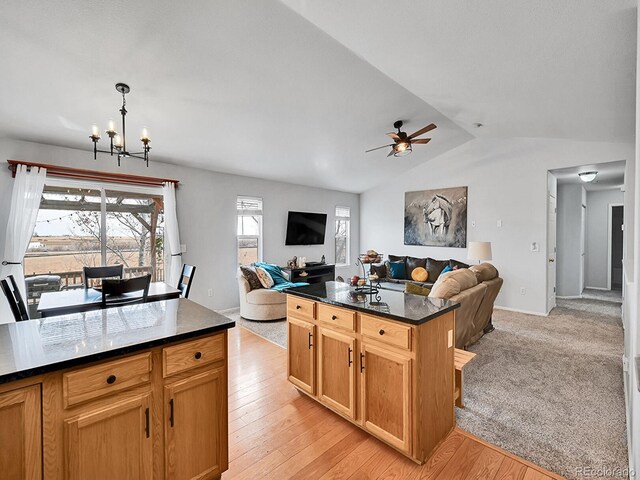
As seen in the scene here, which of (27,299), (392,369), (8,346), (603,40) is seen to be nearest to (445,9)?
(603,40)

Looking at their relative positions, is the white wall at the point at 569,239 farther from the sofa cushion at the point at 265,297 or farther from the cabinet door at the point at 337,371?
the cabinet door at the point at 337,371

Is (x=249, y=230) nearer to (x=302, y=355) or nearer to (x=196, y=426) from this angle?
(x=302, y=355)

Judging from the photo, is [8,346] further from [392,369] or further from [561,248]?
[561,248]

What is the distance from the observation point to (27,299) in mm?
3666

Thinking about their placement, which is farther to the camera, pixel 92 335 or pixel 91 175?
pixel 91 175

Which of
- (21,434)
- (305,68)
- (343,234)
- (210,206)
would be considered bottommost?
(21,434)

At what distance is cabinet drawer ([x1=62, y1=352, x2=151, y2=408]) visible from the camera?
1173 millimetres

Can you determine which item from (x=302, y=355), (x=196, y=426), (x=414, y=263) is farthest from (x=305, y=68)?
(x=414, y=263)

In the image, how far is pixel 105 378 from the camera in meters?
1.25

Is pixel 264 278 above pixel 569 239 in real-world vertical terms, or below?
below

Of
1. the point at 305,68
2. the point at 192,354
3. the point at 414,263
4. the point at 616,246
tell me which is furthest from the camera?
the point at 616,246

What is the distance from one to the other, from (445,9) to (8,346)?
2.89 m

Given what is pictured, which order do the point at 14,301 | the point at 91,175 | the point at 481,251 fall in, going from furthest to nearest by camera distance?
the point at 481,251 → the point at 91,175 → the point at 14,301

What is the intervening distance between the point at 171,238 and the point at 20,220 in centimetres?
167
